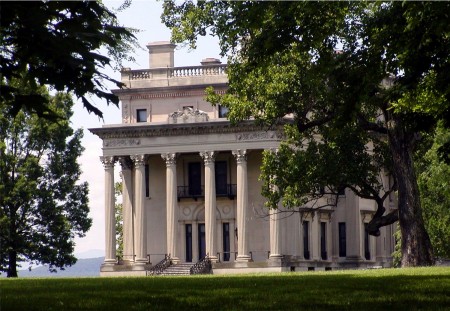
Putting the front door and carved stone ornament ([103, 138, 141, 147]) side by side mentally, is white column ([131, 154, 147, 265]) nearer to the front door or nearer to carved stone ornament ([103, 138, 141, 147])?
carved stone ornament ([103, 138, 141, 147])

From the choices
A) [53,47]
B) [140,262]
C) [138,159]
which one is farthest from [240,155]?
[53,47]

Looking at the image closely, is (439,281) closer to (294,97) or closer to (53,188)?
(294,97)

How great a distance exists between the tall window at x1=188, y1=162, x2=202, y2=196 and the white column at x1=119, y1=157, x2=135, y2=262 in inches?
171

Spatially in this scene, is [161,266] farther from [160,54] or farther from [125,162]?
[160,54]

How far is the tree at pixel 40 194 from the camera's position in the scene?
85.1 m

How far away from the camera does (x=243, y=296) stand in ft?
82.8

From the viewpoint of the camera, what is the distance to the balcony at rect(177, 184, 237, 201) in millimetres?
92500

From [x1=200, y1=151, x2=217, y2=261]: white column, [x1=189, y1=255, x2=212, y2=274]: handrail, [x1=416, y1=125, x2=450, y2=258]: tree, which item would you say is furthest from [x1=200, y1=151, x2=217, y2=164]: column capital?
[x1=416, y1=125, x2=450, y2=258]: tree

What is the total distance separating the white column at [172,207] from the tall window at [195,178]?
3296 millimetres

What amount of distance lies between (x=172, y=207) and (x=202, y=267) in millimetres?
5806

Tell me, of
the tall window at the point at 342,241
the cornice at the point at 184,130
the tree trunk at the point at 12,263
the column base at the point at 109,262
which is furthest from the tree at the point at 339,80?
the tree trunk at the point at 12,263

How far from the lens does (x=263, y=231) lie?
299ft

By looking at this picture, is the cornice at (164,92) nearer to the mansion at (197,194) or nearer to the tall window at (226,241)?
the mansion at (197,194)

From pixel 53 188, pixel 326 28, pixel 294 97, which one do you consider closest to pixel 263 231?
pixel 53 188
